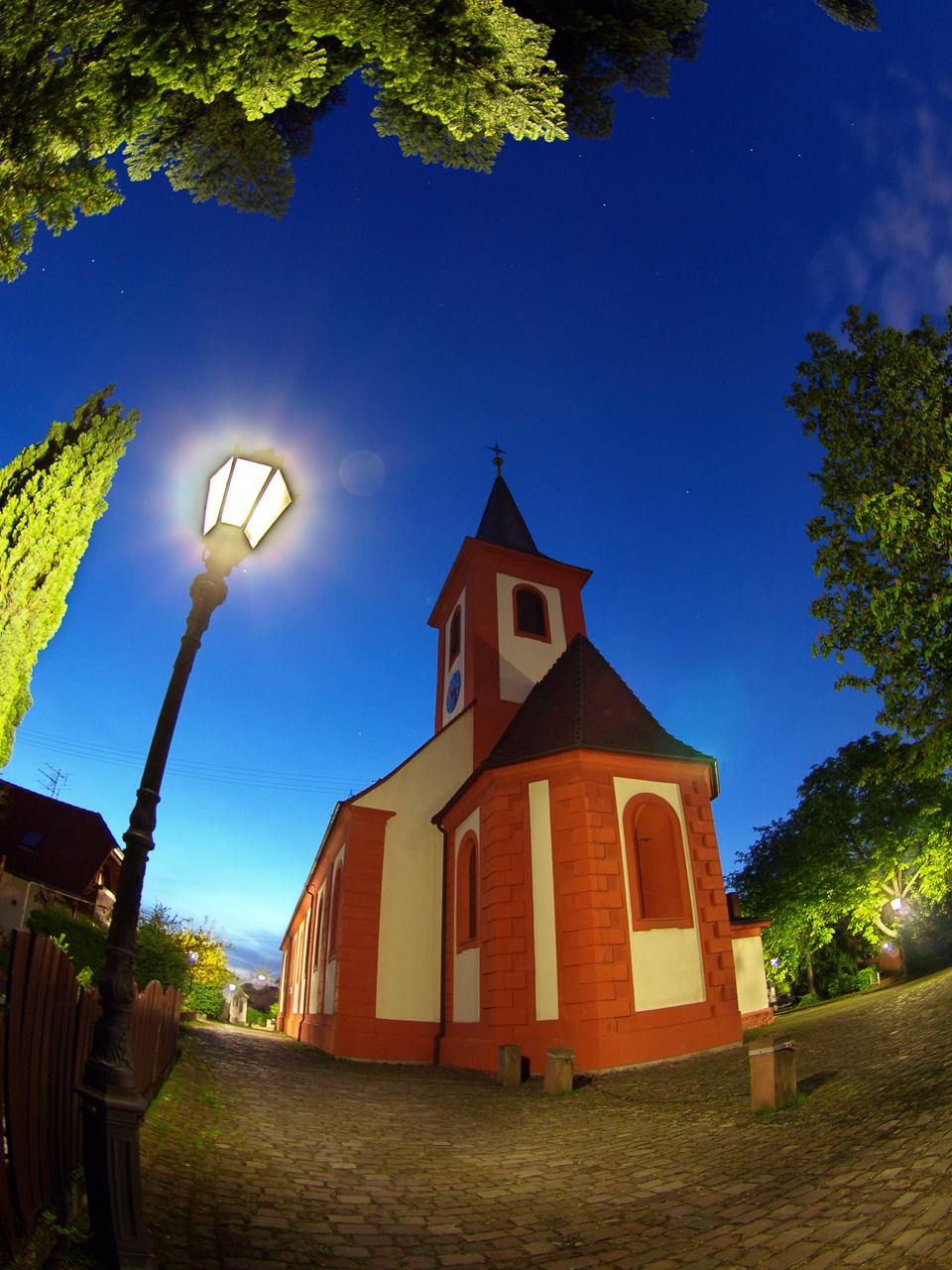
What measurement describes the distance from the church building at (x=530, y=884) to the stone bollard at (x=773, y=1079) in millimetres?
4907

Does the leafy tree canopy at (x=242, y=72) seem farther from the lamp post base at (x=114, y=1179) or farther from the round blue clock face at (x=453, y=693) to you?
the round blue clock face at (x=453, y=693)

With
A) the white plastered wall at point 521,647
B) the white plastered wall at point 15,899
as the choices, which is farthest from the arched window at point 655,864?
the white plastered wall at point 15,899

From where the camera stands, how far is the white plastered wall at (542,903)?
12297 millimetres

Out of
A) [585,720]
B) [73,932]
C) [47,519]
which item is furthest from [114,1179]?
[73,932]

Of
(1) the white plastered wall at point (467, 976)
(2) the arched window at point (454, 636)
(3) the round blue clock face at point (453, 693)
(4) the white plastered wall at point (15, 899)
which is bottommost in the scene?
(1) the white plastered wall at point (467, 976)

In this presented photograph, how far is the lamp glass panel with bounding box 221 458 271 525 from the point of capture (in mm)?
4293

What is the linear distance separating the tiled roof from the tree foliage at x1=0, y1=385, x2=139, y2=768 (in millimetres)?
22956

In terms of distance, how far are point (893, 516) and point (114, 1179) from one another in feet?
35.4

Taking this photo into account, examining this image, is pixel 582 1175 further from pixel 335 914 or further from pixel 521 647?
pixel 521 647

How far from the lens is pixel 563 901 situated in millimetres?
12547

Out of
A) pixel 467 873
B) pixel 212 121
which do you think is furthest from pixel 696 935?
pixel 212 121

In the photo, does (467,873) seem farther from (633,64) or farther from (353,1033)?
(633,64)

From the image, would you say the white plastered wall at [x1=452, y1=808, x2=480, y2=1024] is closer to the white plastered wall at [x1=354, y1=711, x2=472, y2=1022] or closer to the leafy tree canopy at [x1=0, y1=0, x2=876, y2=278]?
the white plastered wall at [x1=354, y1=711, x2=472, y2=1022]

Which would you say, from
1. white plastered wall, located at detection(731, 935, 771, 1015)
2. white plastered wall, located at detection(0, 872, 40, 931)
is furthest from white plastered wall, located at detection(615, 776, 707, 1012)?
white plastered wall, located at detection(0, 872, 40, 931)
